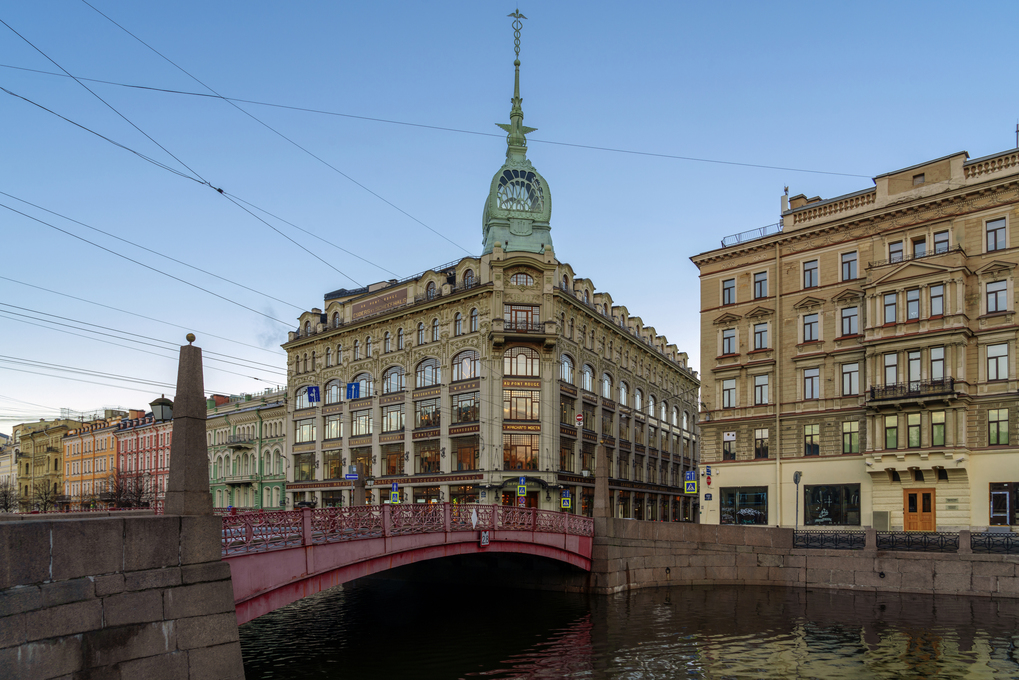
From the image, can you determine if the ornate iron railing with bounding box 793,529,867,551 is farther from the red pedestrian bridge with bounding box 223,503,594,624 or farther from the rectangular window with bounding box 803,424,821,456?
the red pedestrian bridge with bounding box 223,503,594,624

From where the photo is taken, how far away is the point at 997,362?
37219mm

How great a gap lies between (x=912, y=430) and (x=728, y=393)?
1037 cm

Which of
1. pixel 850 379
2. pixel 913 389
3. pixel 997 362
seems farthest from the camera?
pixel 850 379

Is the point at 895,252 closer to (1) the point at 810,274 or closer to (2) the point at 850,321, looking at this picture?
(2) the point at 850,321

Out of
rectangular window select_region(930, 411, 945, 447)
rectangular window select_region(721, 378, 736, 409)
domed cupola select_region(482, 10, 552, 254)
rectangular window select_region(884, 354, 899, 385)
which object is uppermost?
domed cupola select_region(482, 10, 552, 254)

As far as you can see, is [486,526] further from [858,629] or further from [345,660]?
[858,629]

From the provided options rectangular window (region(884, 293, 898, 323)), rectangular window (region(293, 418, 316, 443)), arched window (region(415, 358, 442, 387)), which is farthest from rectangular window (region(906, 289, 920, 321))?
rectangular window (region(293, 418, 316, 443))

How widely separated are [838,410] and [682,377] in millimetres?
43175

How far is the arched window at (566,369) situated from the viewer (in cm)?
5700

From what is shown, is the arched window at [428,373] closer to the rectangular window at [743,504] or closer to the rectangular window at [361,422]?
the rectangular window at [361,422]

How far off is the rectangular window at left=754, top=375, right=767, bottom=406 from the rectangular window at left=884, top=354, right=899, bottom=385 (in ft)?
22.3

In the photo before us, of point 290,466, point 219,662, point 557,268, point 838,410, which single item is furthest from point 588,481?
point 219,662

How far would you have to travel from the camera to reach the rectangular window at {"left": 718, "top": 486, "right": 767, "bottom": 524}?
4397 centimetres

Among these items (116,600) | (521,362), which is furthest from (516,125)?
(116,600)
